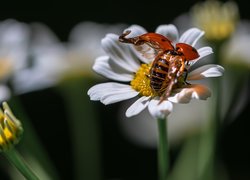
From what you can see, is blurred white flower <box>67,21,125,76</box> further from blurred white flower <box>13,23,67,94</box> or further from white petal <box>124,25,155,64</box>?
white petal <box>124,25,155,64</box>

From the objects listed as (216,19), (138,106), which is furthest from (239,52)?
(138,106)

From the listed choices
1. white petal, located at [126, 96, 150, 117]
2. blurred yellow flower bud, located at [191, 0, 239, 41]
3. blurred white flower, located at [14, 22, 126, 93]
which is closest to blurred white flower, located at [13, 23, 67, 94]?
blurred white flower, located at [14, 22, 126, 93]

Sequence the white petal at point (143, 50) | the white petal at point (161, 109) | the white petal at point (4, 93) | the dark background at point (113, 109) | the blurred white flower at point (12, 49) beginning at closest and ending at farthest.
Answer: the white petal at point (161, 109)
the white petal at point (143, 50)
the white petal at point (4, 93)
the blurred white flower at point (12, 49)
the dark background at point (113, 109)

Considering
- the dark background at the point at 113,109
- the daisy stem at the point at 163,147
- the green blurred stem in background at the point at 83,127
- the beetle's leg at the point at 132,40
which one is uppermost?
the beetle's leg at the point at 132,40

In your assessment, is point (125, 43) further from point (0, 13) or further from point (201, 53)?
point (0, 13)

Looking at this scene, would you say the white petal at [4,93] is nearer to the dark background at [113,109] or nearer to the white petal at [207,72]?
the white petal at [207,72]

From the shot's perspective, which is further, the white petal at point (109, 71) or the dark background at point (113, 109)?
the dark background at point (113, 109)

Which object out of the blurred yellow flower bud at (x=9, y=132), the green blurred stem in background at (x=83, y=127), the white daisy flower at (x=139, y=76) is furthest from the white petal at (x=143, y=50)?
the green blurred stem in background at (x=83, y=127)

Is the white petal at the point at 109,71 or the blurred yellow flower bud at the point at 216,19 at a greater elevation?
the white petal at the point at 109,71

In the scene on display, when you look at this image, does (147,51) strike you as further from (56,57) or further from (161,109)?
(56,57)
